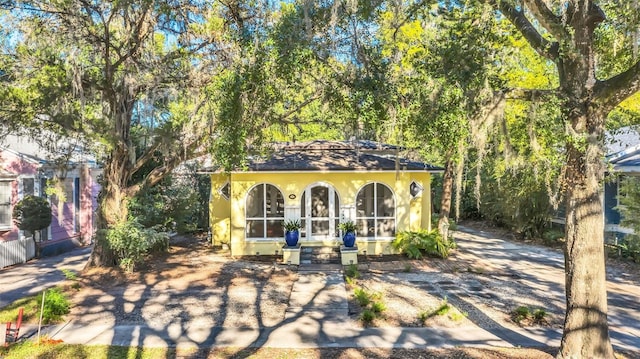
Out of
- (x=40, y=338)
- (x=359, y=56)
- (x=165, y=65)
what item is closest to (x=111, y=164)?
(x=165, y=65)

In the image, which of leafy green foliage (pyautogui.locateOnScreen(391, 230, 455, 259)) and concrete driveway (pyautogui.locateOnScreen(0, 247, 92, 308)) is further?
leafy green foliage (pyautogui.locateOnScreen(391, 230, 455, 259))

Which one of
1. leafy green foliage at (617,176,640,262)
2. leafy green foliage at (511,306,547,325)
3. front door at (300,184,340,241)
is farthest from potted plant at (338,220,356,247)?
leafy green foliage at (617,176,640,262)

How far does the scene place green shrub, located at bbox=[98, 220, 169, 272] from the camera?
10.7 metres

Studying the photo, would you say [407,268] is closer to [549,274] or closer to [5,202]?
[549,274]

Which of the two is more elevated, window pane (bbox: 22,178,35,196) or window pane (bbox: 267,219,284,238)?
window pane (bbox: 22,178,35,196)

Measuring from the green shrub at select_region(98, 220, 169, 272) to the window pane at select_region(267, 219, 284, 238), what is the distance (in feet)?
11.8

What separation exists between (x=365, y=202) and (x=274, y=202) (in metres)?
3.06

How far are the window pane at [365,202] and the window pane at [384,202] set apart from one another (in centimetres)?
24

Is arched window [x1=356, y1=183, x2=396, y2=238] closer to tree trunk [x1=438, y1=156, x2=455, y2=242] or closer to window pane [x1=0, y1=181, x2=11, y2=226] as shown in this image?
tree trunk [x1=438, y1=156, x2=455, y2=242]

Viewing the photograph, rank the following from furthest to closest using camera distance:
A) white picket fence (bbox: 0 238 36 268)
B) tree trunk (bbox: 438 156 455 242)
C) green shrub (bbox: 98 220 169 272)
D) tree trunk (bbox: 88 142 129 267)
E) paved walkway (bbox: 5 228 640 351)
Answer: tree trunk (bbox: 438 156 455 242), white picket fence (bbox: 0 238 36 268), tree trunk (bbox: 88 142 129 267), green shrub (bbox: 98 220 169 272), paved walkway (bbox: 5 228 640 351)

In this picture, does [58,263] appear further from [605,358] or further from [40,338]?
[605,358]

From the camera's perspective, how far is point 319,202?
14.1m

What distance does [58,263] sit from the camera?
43.9 ft

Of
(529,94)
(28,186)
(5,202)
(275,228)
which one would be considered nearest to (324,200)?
(275,228)
